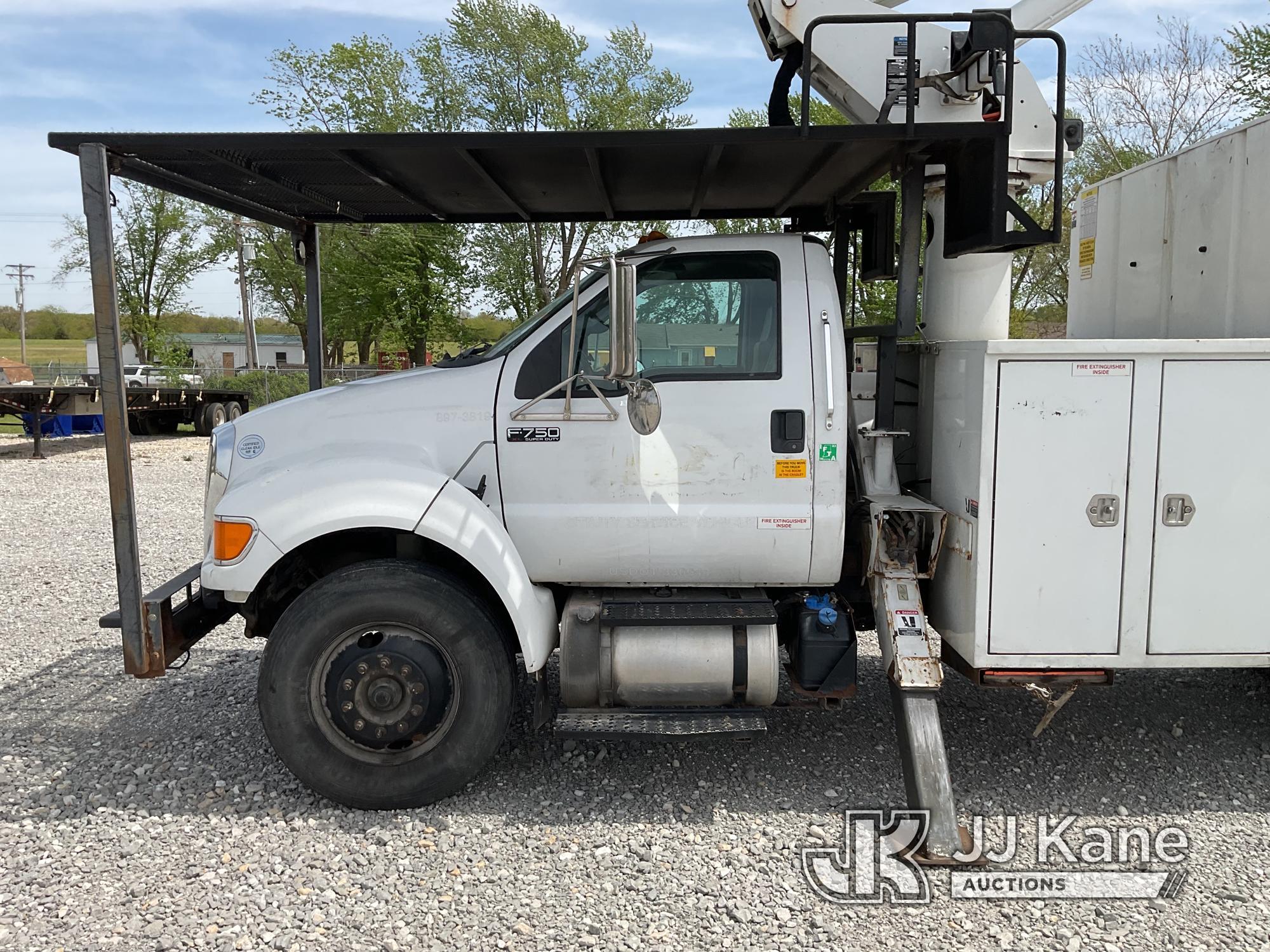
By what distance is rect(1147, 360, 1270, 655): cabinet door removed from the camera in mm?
3781

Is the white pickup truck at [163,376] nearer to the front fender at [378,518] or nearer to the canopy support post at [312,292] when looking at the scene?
the canopy support post at [312,292]

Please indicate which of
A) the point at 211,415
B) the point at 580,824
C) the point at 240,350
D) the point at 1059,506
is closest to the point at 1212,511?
the point at 1059,506

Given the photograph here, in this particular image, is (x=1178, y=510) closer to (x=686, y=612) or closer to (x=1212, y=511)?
(x=1212, y=511)

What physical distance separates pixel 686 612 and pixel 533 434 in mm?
1057

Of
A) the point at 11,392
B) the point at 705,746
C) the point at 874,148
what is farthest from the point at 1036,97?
the point at 11,392

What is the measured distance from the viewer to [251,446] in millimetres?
4211

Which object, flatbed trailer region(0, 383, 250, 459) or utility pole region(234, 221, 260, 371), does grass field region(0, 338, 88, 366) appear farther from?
flatbed trailer region(0, 383, 250, 459)

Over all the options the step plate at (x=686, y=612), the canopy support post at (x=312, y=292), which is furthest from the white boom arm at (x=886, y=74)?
the canopy support post at (x=312, y=292)

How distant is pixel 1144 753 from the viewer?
14.9 feet

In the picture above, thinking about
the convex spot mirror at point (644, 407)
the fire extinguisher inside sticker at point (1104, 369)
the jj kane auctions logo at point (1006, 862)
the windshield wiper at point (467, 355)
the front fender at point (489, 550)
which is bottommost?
the jj kane auctions logo at point (1006, 862)

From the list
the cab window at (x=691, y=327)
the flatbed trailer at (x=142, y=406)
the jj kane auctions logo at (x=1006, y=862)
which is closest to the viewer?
the jj kane auctions logo at (x=1006, y=862)

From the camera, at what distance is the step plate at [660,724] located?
387cm

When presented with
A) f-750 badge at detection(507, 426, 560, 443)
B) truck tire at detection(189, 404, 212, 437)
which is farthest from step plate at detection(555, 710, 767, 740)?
truck tire at detection(189, 404, 212, 437)

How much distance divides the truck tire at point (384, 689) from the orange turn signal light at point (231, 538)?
34cm
